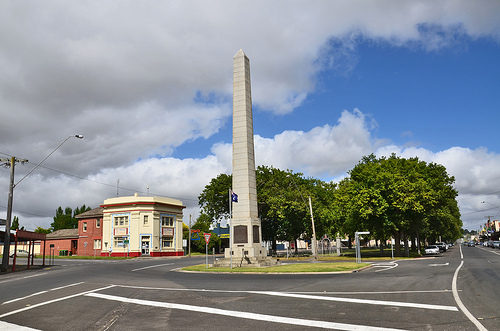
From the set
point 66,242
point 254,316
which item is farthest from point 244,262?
point 66,242

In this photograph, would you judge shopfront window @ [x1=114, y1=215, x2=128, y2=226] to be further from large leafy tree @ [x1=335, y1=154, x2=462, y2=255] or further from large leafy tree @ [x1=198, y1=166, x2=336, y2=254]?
large leafy tree @ [x1=335, y1=154, x2=462, y2=255]

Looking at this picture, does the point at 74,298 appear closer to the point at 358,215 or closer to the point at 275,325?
the point at 275,325

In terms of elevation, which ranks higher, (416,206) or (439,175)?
(439,175)

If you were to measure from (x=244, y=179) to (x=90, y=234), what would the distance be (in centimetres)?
4416

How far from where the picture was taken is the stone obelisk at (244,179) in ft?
97.5

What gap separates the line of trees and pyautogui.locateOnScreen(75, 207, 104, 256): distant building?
60.3 ft

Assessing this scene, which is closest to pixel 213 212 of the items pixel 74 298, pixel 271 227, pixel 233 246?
pixel 271 227

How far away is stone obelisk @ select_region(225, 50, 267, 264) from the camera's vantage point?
29719 millimetres

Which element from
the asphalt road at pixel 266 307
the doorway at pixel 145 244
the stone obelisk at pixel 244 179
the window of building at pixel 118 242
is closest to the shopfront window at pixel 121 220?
the window of building at pixel 118 242

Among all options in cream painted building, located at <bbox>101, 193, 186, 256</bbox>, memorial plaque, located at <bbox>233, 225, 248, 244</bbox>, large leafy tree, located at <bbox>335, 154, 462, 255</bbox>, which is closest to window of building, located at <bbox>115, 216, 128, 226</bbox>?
cream painted building, located at <bbox>101, 193, 186, 256</bbox>

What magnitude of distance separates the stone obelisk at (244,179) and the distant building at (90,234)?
4035 centimetres

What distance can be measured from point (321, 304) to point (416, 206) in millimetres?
31114

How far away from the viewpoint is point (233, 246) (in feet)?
98.0

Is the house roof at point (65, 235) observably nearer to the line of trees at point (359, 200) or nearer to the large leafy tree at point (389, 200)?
the line of trees at point (359, 200)
